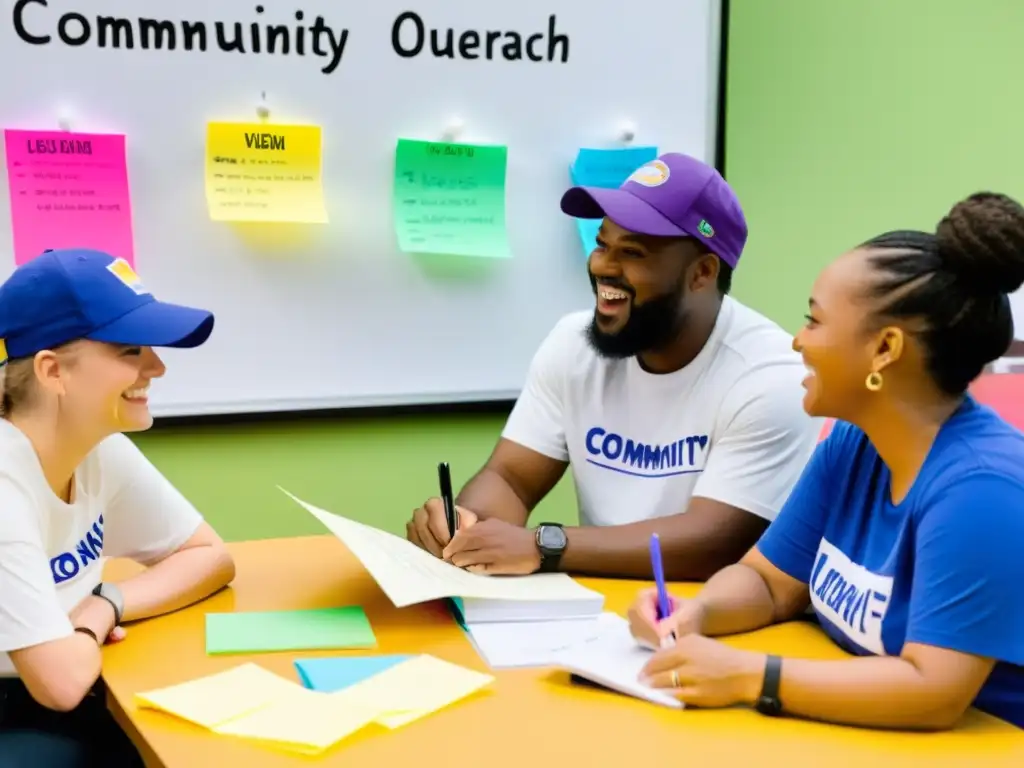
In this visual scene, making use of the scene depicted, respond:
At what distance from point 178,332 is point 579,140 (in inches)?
44.8

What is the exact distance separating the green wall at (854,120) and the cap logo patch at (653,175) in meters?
0.64

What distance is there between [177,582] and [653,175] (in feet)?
Result: 3.15

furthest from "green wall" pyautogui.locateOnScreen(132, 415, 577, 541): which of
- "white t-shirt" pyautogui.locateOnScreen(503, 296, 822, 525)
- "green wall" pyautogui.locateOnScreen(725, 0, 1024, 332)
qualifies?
"green wall" pyautogui.locateOnScreen(725, 0, 1024, 332)

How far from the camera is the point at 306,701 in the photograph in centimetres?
116

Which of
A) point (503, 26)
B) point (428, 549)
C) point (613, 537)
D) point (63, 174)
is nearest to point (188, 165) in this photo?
point (63, 174)

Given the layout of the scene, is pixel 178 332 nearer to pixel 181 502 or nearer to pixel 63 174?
pixel 181 502

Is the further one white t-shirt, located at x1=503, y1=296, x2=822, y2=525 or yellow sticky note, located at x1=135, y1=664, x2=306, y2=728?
white t-shirt, located at x1=503, y1=296, x2=822, y2=525

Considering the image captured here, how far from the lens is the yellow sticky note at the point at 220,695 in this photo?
44.7 inches

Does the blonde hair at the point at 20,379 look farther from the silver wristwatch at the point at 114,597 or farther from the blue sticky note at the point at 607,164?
the blue sticky note at the point at 607,164

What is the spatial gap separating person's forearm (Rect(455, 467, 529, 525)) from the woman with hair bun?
51 centimetres

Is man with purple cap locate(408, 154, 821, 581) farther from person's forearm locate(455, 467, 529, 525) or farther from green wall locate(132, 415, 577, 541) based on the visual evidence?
green wall locate(132, 415, 577, 541)

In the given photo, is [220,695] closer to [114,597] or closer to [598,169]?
[114,597]

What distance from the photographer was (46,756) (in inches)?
51.9

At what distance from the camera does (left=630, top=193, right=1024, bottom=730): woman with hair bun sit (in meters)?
1.12
